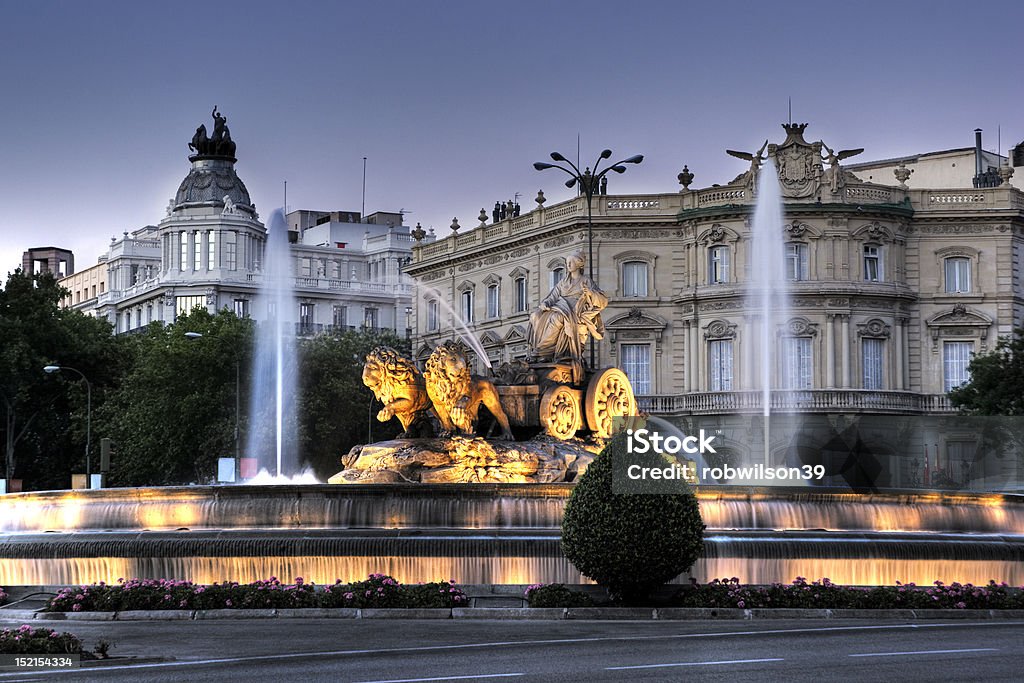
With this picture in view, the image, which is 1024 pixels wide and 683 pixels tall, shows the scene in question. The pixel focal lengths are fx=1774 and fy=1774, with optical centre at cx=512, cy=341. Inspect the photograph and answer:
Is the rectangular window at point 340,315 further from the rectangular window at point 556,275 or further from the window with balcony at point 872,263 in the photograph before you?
the window with balcony at point 872,263

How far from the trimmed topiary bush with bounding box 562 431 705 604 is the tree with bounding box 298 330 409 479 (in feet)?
134

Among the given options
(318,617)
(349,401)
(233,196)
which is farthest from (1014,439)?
(233,196)

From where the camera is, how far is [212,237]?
10956cm

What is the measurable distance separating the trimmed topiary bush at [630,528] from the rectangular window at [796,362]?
167 feet

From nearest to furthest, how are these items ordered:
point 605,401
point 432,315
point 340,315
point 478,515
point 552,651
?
point 552,651
point 478,515
point 605,401
point 432,315
point 340,315

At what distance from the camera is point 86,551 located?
23.9 meters

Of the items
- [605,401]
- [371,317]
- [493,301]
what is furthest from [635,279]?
[605,401]

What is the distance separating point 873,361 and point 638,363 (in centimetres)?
976

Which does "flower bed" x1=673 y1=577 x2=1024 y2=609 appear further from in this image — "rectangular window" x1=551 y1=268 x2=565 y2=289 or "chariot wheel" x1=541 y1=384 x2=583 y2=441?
"rectangular window" x1=551 y1=268 x2=565 y2=289

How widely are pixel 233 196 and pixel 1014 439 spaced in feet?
293

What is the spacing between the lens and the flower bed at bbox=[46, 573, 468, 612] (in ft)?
71.4

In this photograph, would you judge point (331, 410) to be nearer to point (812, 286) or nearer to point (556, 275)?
point (556, 275)

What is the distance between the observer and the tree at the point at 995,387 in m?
61.7

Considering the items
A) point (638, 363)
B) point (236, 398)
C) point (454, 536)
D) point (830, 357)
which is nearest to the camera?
point (454, 536)
